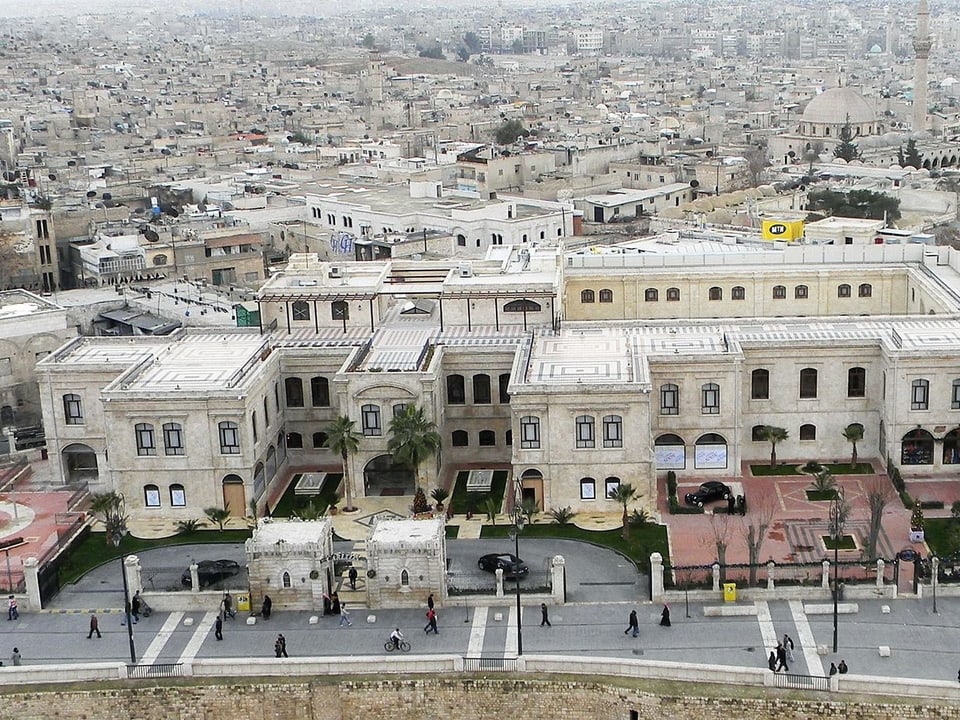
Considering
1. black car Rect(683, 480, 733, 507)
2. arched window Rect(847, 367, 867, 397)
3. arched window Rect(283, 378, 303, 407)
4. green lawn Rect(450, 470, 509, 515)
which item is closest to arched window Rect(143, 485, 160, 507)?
arched window Rect(283, 378, 303, 407)

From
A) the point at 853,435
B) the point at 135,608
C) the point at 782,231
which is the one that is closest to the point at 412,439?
the point at 135,608

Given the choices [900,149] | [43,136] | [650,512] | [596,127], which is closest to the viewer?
[650,512]

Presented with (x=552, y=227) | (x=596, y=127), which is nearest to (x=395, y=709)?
(x=552, y=227)

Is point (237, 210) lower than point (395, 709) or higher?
higher

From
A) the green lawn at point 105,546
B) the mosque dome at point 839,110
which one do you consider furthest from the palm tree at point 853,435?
the mosque dome at point 839,110

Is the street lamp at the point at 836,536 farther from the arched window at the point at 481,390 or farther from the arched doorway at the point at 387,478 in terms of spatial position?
the arched doorway at the point at 387,478

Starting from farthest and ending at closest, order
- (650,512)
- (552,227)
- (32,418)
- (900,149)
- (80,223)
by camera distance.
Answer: (900,149) < (80,223) < (552,227) < (32,418) < (650,512)

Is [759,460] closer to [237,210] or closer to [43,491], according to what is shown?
[43,491]
